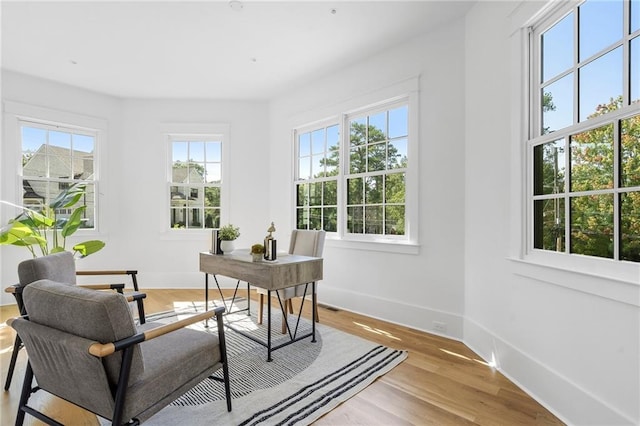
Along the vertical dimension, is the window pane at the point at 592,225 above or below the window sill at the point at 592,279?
above

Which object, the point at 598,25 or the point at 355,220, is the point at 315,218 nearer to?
the point at 355,220

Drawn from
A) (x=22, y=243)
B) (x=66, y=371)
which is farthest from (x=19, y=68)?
(x=66, y=371)

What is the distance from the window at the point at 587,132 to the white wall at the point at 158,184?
3.75 meters

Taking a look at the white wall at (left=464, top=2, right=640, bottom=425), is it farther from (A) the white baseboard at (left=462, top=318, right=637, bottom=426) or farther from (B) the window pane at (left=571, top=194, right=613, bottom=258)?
(B) the window pane at (left=571, top=194, right=613, bottom=258)

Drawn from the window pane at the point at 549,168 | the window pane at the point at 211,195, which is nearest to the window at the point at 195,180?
the window pane at the point at 211,195

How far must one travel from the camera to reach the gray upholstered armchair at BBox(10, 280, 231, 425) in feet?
4.37

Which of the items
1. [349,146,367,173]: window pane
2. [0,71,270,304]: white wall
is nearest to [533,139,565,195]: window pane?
[349,146,367,173]: window pane

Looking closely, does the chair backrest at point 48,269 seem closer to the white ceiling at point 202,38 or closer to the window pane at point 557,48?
the white ceiling at point 202,38

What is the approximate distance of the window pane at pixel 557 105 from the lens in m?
2.03

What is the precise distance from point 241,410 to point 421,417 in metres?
1.04

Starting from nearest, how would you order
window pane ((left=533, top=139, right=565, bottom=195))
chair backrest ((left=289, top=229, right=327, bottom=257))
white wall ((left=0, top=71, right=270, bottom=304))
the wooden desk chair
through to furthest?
1. window pane ((left=533, top=139, right=565, bottom=195))
2. the wooden desk chair
3. chair backrest ((left=289, top=229, right=327, bottom=257))
4. white wall ((left=0, top=71, right=270, bottom=304))

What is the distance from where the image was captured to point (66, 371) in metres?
1.43

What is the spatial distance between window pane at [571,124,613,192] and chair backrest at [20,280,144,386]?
8.20 ft

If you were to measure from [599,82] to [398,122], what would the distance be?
1.90m
